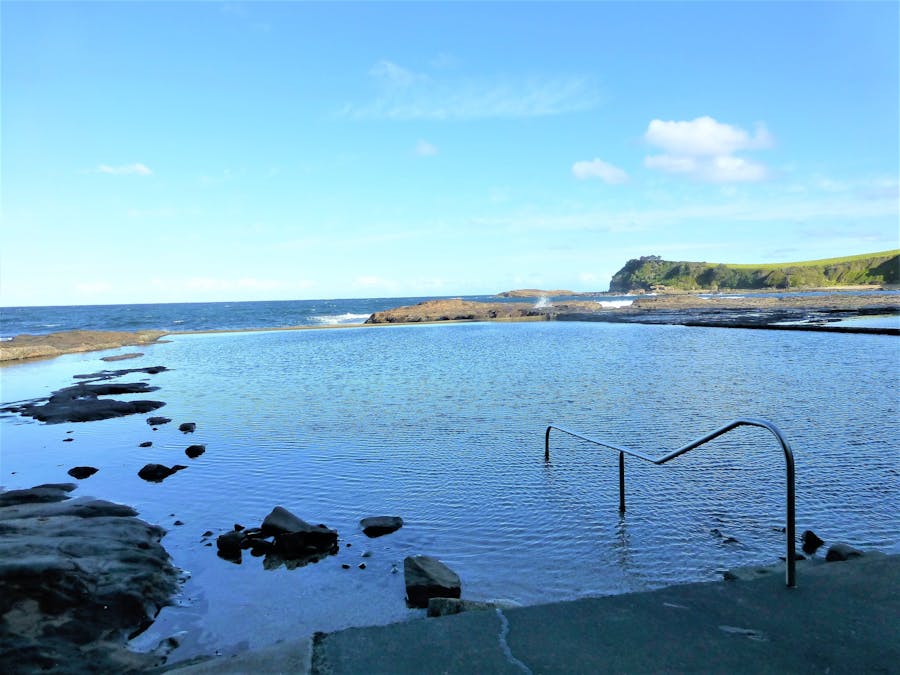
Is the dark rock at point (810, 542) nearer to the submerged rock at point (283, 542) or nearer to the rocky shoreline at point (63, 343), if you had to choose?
the submerged rock at point (283, 542)

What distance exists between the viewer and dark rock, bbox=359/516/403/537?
24.4 feet

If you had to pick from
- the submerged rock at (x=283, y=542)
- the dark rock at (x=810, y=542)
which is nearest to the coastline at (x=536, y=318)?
the dark rock at (x=810, y=542)

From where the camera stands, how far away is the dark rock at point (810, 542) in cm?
634

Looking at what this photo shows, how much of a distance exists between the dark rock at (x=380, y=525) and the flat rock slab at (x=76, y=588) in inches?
91.6

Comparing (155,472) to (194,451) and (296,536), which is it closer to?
(194,451)

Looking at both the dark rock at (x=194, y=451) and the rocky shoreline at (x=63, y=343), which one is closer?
the dark rock at (x=194, y=451)

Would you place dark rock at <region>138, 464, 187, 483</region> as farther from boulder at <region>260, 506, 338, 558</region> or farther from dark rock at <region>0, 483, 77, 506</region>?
boulder at <region>260, 506, 338, 558</region>

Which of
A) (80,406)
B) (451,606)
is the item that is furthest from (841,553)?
(80,406)

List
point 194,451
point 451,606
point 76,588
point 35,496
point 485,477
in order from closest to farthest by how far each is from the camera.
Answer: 1. point 451,606
2. point 76,588
3. point 35,496
4. point 485,477
5. point 194,451

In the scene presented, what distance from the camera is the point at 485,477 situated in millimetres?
9617

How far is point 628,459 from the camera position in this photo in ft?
34.8

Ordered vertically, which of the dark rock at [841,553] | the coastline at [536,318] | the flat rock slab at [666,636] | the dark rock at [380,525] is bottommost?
the dark rock at [380,525]

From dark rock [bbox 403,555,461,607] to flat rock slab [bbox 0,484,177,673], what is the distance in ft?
7.60

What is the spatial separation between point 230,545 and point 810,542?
6895 millimetres
